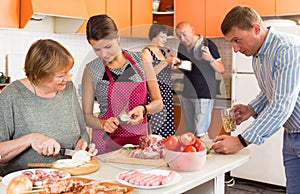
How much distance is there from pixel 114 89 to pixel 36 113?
1.17ft

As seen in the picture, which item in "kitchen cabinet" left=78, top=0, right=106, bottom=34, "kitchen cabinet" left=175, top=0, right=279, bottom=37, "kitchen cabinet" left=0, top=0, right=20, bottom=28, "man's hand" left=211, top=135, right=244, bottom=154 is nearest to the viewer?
"man's hand" left=211, top=135, right=244, bottom=154

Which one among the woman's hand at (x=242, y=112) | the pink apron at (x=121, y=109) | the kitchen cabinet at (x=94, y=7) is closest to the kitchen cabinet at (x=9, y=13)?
the kitchen cabinet at (x=94, y=7)

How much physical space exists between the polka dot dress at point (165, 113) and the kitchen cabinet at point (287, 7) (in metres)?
2.45

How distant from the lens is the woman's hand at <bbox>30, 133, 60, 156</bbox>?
4.77 feet

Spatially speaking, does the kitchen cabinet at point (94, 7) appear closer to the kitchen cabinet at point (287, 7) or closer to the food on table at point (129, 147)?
the kitchen cabinet at point (287, 7)

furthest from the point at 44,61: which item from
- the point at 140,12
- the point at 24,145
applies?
the point at 140,12

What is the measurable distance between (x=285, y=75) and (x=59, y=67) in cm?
100

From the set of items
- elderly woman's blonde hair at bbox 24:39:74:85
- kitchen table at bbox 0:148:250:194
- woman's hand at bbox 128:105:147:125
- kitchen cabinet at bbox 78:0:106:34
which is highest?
kitchen cabinet at bbox 78:0:106:34

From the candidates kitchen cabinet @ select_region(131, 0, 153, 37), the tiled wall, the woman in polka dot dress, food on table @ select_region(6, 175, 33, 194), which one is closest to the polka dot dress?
the woman in polka dot dress

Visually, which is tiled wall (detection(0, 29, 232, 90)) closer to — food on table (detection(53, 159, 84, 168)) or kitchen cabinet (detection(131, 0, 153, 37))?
kitchen cabinet (detection(131, 0, 153, 37))

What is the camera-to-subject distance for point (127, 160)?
59.9 inches

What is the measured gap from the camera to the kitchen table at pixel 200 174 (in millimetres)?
1295

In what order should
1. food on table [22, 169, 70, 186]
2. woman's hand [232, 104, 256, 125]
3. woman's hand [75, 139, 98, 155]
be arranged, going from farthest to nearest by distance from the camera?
woman's hand [232, 104, 256, 125], woman's hand [75, 139, 98, 155], food on table [22, 169, 70, 186]

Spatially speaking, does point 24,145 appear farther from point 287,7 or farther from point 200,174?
point 287,7
